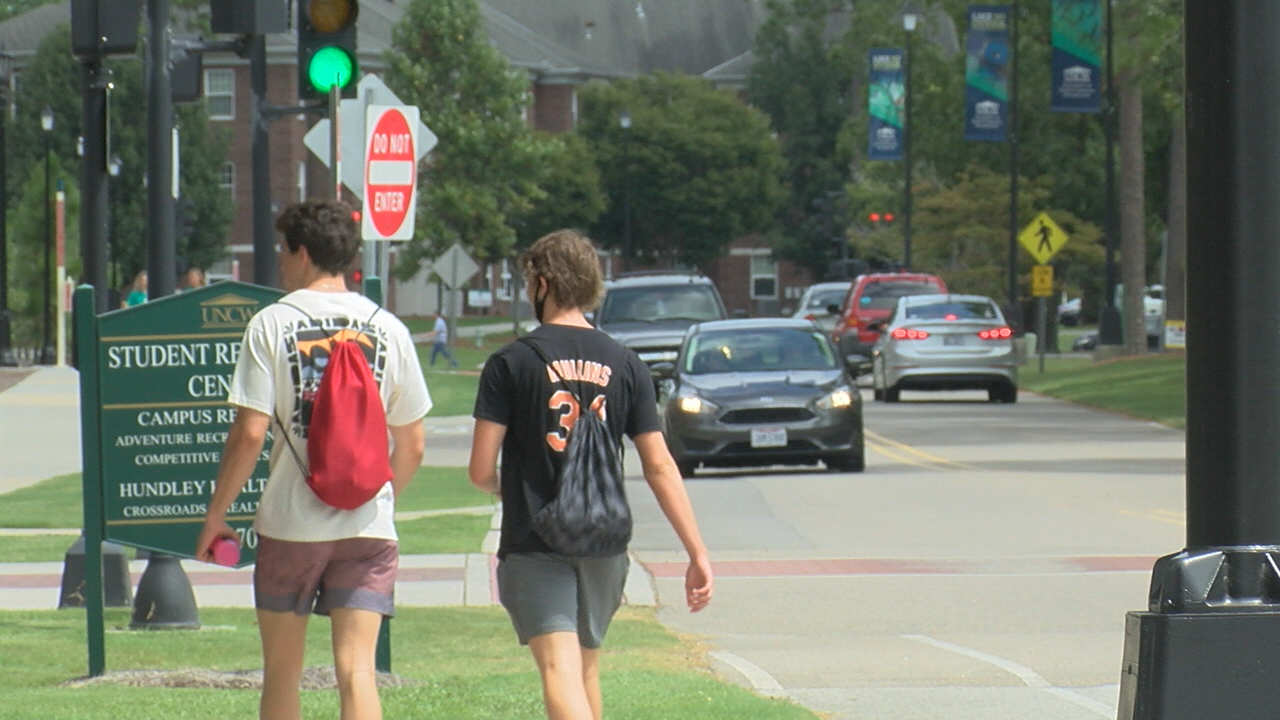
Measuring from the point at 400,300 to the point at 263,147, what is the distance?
248 ft

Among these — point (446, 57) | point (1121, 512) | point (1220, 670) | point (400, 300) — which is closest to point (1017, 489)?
point (1121, 512)

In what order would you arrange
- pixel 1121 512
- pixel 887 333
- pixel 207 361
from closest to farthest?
pixel 207 361 < pixel 1121 512 < pixel 887 333

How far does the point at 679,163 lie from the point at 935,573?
81.8 m

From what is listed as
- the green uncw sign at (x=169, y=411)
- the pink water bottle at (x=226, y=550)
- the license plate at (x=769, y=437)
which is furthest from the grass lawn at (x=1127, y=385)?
the pink water bottle at (x=226, y=550)

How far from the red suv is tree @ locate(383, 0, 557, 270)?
30.2 meters

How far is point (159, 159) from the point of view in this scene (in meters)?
11.7

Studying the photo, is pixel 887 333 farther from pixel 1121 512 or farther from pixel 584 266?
pixel 584 266

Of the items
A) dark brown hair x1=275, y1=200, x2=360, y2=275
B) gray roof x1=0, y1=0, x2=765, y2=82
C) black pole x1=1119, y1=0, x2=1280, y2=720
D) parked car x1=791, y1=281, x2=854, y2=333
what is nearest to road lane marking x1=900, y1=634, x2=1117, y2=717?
dark brown hair x1=275, y1=200, x2=360, y2=275

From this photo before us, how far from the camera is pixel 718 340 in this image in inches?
917

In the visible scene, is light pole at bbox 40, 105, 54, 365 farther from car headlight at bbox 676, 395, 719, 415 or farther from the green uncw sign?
the green uncw sign

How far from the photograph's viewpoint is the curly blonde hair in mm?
6629

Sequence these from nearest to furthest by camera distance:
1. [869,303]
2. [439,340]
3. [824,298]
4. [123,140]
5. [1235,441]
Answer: [1235,441] < [869,303] < [824,298] < [439,340] < [123,140]

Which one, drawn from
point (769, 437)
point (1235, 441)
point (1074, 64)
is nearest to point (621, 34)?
point (1074, 64)

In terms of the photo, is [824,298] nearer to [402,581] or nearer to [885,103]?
[885,103]
